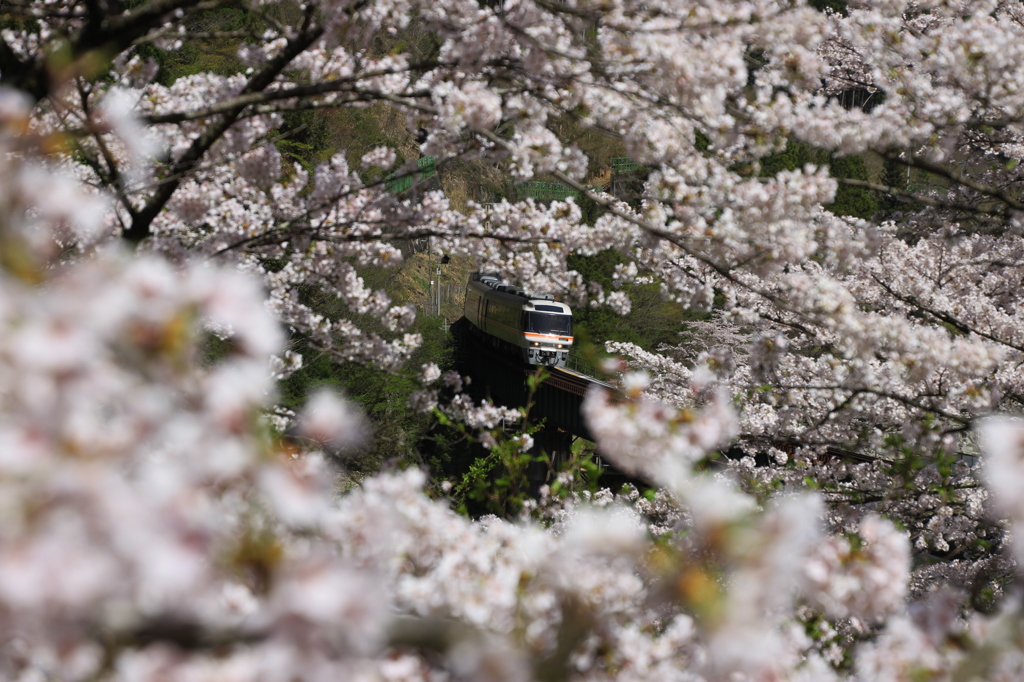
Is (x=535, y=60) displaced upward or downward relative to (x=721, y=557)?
upward

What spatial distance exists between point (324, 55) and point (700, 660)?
3957 millimetres

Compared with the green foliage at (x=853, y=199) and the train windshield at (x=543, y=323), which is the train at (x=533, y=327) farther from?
the green foliage at (x=853, y=199)

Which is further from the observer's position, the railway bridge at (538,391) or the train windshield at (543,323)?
the train windshield at (543,323)

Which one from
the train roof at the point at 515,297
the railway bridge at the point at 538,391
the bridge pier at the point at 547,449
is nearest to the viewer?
the train roof at the point at 515,297

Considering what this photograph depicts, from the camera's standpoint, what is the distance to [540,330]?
19.4m

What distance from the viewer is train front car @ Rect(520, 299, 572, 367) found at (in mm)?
19234

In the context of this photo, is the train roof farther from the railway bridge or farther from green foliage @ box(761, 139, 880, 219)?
green foliage @ box(761, 139, 880, 219)

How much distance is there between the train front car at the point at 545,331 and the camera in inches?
757

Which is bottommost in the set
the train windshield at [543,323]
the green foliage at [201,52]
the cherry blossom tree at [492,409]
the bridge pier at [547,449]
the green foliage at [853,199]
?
the bridge pier at [547,449]

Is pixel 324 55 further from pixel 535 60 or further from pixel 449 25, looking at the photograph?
pixel 535 60

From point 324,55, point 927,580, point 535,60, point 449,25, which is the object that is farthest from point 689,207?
A: point 927,580

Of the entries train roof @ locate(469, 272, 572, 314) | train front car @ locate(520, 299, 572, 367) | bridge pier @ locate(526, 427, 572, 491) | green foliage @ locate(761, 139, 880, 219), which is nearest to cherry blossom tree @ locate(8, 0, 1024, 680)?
train roof @ locate(469, 272, 572, 314)

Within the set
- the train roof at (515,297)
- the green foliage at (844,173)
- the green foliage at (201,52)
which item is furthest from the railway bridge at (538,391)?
the green foliage at (844,173)

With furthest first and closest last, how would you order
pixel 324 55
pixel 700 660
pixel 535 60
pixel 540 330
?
pixel 540 330 → pixel 324 55 → pixel 535 60 → pixel 700 660
